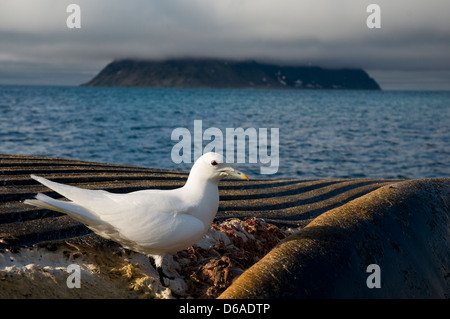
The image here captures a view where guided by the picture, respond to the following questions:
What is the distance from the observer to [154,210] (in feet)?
12.4

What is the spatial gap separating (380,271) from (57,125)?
28897 millimetres

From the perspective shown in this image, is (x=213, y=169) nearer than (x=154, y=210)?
No

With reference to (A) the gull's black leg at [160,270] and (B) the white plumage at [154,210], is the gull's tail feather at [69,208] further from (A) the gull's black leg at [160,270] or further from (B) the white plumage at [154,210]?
(A) the gull's black leg at [160,270]

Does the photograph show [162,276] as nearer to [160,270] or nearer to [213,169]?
[160,270]

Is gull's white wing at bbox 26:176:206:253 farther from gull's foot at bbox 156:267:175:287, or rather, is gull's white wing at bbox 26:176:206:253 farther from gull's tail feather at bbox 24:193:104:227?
gull's foot at bbox 156:267:175:287

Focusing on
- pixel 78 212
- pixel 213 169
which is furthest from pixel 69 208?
pixel 213 169

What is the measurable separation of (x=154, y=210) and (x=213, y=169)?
603mm

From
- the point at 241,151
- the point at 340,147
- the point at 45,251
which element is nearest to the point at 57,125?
the point at 241,151

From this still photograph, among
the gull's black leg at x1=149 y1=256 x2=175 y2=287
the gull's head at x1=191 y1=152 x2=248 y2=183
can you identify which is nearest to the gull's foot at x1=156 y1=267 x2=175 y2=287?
the gull's black leg at x1=149 y1=256 x2=175 y2=287

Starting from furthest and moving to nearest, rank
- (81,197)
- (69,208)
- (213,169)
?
(213,169) → (81,197) → (69,208)

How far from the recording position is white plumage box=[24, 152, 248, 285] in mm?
3719

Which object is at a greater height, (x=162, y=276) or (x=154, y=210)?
(x=154, y=210)

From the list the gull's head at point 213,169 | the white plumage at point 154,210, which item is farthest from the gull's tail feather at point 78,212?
the gull's head at point 213,169
